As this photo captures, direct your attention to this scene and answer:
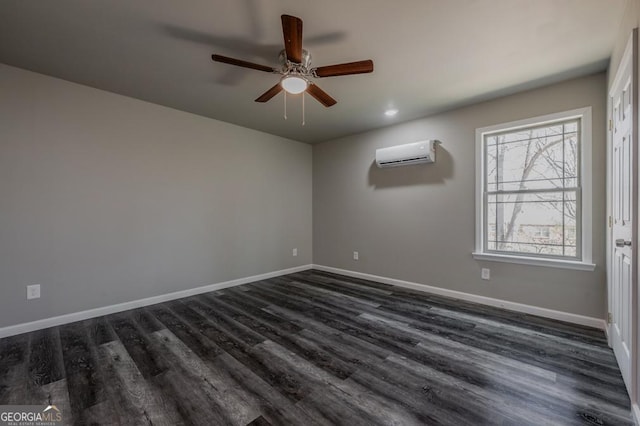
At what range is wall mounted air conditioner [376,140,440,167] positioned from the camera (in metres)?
3.64

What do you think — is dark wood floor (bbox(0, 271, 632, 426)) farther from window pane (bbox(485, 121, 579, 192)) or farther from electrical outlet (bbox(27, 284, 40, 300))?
window pane (bbox(485, 121, 579, 192))

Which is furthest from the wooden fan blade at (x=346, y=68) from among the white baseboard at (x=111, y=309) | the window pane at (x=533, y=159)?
the white baseboard at (x=111, y=309)

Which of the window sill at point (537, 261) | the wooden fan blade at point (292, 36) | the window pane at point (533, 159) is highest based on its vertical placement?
the wooden fan blade at point (292, 36)

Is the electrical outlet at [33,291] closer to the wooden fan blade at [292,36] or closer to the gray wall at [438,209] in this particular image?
the wooden fan blade at [292,36]

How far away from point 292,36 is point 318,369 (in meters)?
2.27

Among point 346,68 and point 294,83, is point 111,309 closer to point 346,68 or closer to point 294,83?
point 294,83

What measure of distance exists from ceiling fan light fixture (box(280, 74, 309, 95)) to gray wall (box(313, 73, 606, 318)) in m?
2.18

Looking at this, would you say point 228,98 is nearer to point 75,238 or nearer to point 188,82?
point 188,82

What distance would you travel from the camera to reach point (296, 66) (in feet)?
7.17

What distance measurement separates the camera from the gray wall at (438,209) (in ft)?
8.89

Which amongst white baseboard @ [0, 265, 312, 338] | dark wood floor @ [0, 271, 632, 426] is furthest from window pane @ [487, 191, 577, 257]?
white baseboard @ [0, 265, 312, 338]

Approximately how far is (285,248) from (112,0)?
3.78 meters

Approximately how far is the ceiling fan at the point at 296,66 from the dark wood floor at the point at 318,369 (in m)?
2.21

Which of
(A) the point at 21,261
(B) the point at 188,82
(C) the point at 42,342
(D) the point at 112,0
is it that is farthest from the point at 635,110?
(A) the point at 21,261
